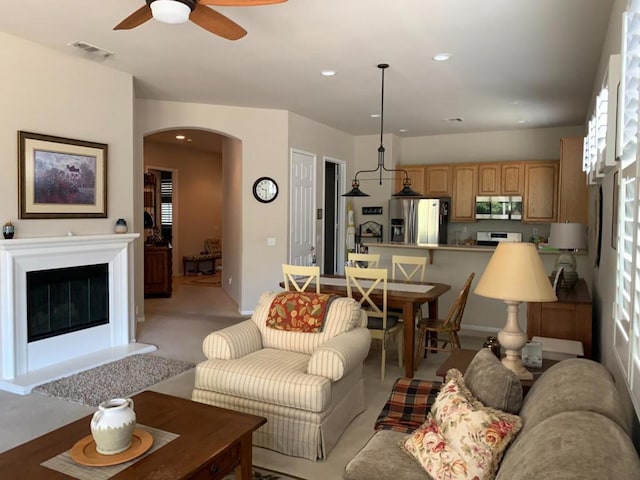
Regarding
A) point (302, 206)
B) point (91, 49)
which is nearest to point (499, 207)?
point (302, 206)

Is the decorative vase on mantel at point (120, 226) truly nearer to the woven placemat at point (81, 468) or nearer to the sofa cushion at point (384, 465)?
the woven placemat at point (81, 468)

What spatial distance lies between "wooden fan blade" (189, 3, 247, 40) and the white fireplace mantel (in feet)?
7.97

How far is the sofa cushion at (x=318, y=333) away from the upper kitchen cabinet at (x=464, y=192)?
16.7 ft

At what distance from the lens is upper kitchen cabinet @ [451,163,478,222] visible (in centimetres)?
792

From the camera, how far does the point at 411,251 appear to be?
623 cm

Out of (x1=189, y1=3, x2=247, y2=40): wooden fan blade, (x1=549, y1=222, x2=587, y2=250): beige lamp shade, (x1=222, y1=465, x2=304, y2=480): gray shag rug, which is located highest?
(x1=189, y1=3, x2=247, y2=40): wooden fan blade

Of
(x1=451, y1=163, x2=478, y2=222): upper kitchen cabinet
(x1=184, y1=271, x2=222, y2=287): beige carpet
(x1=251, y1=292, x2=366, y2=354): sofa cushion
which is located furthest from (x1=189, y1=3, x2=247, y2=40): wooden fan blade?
(x1=184, y1=271, x2=222, y2=287): beige carpet

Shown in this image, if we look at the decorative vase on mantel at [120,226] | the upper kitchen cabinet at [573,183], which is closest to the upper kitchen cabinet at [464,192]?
the upper kitchen cabinet at [573,183]

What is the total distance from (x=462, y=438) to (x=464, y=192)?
6.73 m

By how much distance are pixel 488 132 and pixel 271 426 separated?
6731 millimetres

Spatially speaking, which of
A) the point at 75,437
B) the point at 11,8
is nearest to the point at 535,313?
the point at 75,437

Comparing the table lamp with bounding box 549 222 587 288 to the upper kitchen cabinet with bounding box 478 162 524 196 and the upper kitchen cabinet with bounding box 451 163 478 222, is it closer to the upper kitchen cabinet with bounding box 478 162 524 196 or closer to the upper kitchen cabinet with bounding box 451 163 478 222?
the upper kitchen cabinet with bounding box 478 162 524 196

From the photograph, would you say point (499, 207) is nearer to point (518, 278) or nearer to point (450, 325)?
point (450, 325)

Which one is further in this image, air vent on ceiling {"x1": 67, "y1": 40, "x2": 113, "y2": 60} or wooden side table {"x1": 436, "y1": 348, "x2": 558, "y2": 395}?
air vent on ceiling {"x1": 67, "y1": 40, "x2": 113, "y2": 60}
